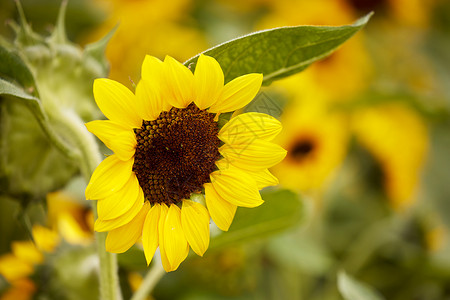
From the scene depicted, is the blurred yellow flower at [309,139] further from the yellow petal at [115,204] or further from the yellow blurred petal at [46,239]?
the yellow petal at [115,204]

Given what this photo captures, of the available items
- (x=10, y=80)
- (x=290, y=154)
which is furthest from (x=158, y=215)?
(x=290, y=154)

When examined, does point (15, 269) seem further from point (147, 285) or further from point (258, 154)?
point (258, 154)

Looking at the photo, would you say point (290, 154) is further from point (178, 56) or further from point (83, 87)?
point (83, 87)

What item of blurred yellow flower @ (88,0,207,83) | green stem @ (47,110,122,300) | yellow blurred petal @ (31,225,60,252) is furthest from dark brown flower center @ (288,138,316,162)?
green stem @ (47,110,122,300)

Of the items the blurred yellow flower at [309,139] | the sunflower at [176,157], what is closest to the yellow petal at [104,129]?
the sunflower at [176,157]

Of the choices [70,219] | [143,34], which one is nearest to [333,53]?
[143,34]

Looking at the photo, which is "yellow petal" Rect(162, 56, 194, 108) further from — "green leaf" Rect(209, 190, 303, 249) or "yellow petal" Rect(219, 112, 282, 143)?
"green leaf" Rect(209, 190, 303, 249)
